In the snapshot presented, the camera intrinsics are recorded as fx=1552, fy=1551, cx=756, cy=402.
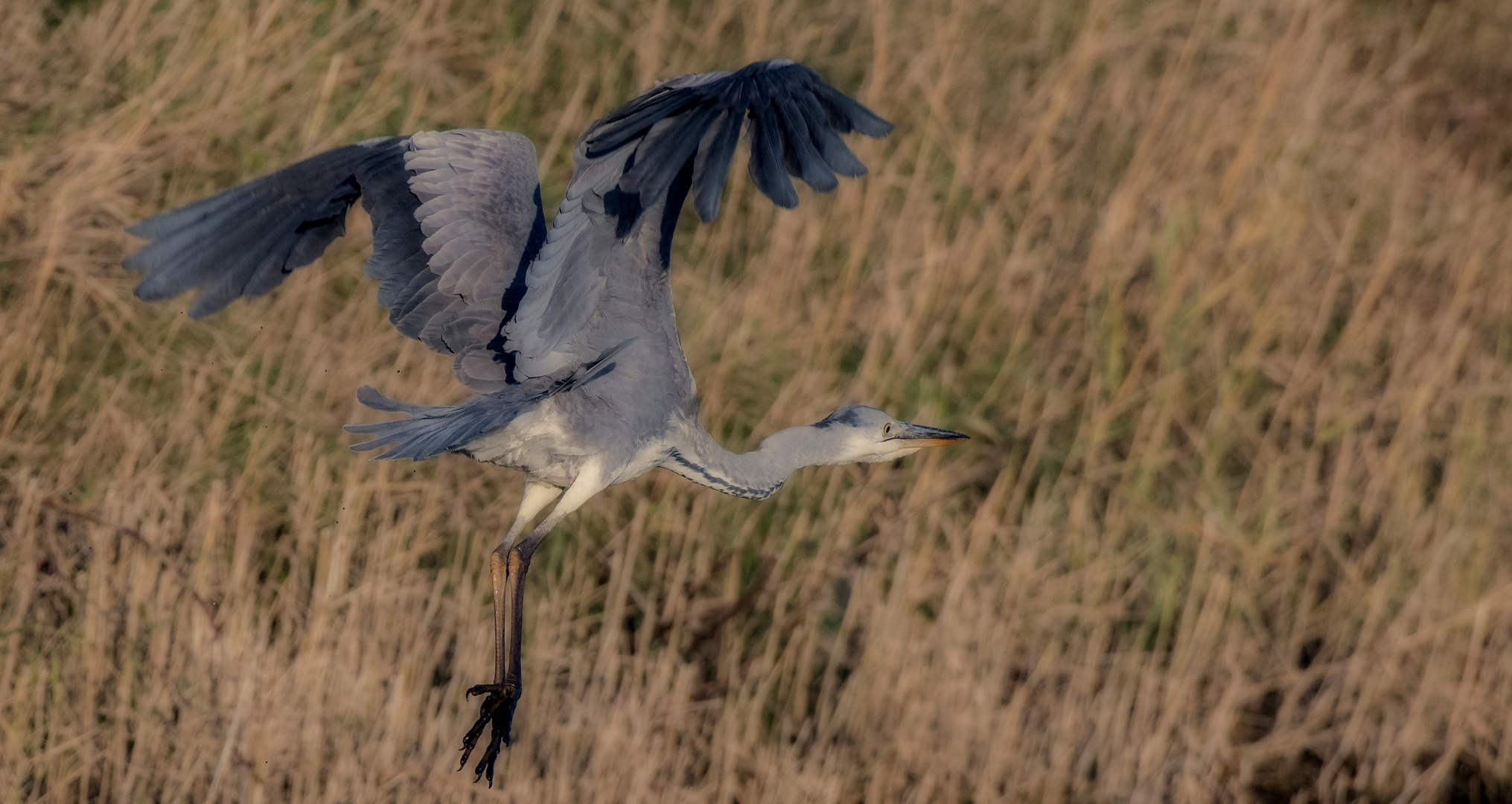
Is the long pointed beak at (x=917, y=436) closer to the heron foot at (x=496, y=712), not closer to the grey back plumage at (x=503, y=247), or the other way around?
the grey back plumage at (x=503, y=247)

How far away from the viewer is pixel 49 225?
15.1ft

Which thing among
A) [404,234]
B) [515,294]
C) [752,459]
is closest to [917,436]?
[752,459]

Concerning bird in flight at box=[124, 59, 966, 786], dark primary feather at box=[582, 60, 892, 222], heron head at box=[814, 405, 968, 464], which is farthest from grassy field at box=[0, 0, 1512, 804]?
dark primary feather at box=[582, 60, 892, 222]

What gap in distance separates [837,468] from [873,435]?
1.10 meters

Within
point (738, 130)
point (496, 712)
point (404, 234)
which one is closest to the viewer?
point (738, 130)

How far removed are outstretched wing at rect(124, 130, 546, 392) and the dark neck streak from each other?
0.51 m

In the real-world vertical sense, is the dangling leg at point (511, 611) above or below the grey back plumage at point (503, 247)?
below

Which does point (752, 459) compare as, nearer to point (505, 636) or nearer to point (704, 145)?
point (505, 636)

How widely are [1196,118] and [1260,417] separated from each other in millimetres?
1264

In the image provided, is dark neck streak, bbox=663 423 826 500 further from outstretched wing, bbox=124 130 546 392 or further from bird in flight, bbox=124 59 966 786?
outstretched wing, bbox=124 130 546 392

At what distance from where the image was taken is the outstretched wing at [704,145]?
3.12 m

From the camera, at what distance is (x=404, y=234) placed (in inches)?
155

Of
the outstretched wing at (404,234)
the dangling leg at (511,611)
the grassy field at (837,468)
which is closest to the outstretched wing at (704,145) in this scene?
the outstretched wing at (404,234)

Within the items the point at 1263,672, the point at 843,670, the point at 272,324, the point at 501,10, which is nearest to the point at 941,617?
the point at 843,670
